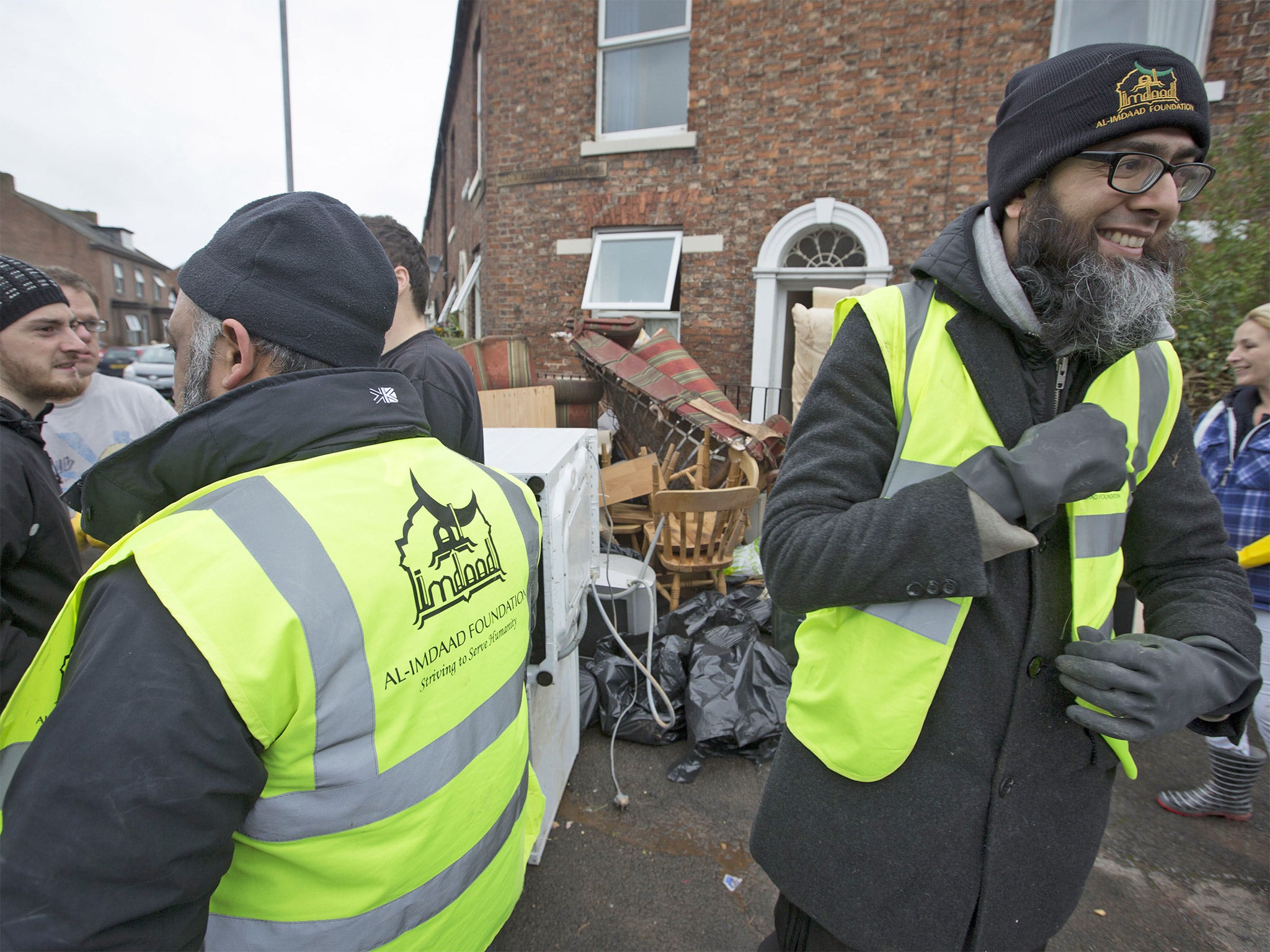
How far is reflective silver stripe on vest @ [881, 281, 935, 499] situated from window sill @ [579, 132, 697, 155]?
6.96 metres

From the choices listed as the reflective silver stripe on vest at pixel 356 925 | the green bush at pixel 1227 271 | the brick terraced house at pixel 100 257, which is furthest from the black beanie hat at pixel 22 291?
the brick terraced house at pixel 100 257

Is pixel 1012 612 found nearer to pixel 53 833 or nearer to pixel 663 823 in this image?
pixel 53 833

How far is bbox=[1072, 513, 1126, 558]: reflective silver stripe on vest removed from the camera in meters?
1.03

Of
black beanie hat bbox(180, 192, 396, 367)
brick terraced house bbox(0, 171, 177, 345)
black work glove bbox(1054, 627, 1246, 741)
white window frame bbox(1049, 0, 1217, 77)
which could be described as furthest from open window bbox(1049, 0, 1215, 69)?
brick terraced house bbox(0, 171, 177, 345)

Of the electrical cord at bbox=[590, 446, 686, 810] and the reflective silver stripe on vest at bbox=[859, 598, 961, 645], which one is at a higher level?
the reflective silver stripe on vest at bbox=[859, 598, 961, 645]

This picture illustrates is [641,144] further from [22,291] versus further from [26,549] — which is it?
[26,549]

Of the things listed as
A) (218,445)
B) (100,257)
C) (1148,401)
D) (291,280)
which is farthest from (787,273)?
(100,257)

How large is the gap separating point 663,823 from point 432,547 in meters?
2.18

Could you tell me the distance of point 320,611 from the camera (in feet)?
2.55

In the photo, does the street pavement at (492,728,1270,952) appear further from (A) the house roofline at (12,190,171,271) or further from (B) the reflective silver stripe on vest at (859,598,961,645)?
(A) the house roofline at (12,190,171,271)

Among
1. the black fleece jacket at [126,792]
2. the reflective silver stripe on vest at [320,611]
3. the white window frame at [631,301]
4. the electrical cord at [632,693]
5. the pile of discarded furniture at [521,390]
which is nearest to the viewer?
the black fleece jacket at [126,792]

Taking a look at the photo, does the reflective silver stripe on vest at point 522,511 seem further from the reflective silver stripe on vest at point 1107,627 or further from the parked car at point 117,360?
the parked car at point 117,360

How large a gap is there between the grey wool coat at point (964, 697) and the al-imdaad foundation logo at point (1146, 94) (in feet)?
0.75

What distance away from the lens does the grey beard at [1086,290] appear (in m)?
0.98
